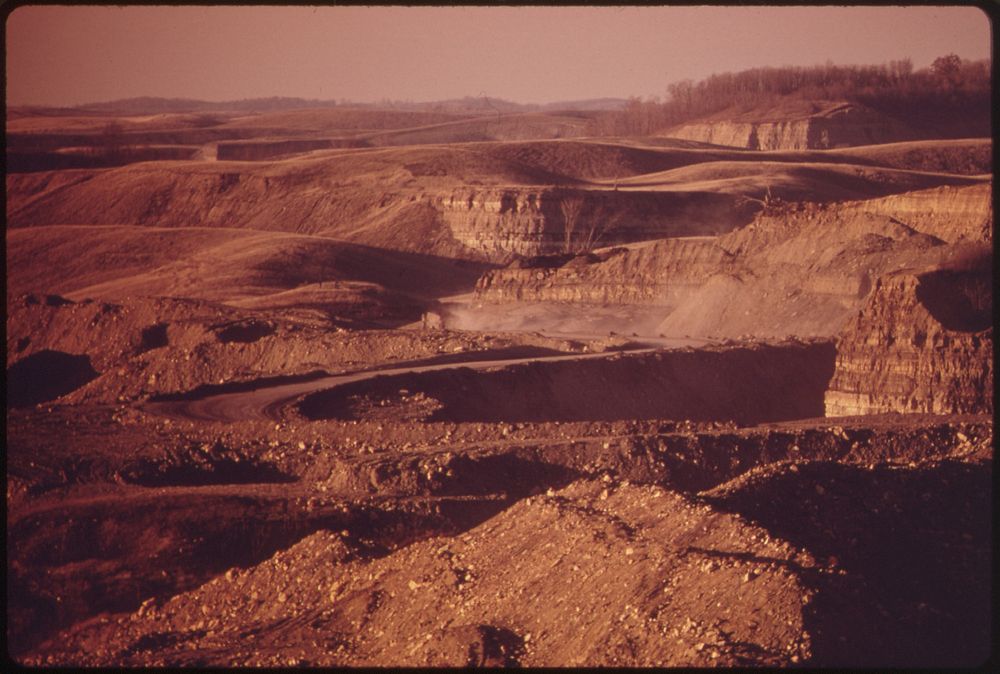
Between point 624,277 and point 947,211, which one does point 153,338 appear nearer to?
point 624,277

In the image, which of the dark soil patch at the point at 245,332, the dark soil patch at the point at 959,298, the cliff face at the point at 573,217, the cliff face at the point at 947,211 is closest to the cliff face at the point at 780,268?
the cliff face at the point at 947,211

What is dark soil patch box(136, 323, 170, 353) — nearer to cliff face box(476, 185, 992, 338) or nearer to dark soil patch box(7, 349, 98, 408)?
dark soil patch box(7, 349, 98, 408)

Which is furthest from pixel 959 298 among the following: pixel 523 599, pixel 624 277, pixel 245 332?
pixel 624 277

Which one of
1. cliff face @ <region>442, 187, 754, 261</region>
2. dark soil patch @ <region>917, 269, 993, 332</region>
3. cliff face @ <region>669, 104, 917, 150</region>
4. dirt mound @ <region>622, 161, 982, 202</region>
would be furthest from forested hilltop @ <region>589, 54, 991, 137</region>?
dark soil patch @ <region>917, 269, 993, 332</region>

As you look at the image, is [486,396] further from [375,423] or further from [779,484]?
[779,484]

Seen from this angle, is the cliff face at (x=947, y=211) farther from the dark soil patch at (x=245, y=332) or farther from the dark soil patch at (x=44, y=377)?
the dark soil patch at (x=44, y=377)

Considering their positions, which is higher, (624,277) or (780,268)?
(780,268)

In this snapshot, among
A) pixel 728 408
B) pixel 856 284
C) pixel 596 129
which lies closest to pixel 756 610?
pixel 728 408
